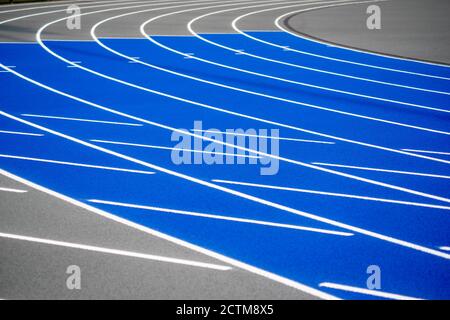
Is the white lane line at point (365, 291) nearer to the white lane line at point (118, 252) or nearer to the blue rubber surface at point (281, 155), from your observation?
the blue rubber surface at point (281, 155)

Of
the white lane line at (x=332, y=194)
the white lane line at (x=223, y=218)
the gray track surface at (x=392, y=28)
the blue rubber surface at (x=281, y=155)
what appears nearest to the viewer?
the blue rubber surface at (x=281, y=155)

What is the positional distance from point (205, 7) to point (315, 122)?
49.8ft

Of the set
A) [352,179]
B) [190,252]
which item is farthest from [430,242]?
[190,252]

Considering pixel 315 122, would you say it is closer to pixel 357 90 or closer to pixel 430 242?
pixel 357 90

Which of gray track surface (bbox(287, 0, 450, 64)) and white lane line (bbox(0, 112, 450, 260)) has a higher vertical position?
gray track surface (bbox(287, 0, 450, 64))

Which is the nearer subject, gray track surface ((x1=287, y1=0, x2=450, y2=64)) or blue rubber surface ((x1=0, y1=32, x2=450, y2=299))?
blue rubber surface ((x1=0, y1=32, x2=450, y2=299))

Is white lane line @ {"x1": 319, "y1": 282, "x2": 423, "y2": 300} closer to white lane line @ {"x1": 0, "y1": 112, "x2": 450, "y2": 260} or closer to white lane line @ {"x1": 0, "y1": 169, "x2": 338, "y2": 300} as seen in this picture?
white lane line @ {"x1": 0, "y1": 169, "x2": 338, "y2": 300}

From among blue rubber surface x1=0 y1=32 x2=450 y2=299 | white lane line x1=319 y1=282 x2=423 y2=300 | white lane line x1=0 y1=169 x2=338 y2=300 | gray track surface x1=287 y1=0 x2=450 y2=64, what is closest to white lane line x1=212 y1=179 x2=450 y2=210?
blue rubber surface x1=0 y1=32 x2=450 y2=299

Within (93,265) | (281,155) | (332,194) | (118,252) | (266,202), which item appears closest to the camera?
(93,265)

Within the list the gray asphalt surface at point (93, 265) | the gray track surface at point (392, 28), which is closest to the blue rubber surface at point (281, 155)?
the gray asphalt surface at point (93, 265)

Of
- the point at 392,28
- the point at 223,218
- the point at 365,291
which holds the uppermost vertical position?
the point at 392,28

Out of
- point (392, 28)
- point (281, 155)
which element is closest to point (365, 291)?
point (281, 155)

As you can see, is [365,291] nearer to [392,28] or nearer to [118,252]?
[118,252]

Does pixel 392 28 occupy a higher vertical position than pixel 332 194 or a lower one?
higher
